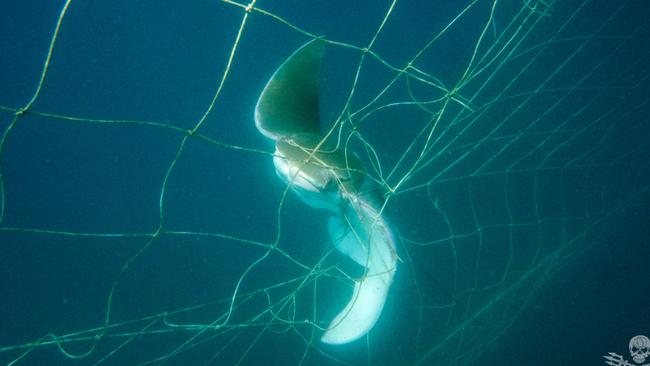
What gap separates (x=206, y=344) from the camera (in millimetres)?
4918

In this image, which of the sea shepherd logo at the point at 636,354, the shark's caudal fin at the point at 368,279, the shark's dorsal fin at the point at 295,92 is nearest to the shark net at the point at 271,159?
the shark's dorsal fin at the point at 295,92

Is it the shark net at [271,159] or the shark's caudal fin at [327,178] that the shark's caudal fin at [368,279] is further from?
the shark net at [271,159]

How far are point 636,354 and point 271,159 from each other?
3792mm

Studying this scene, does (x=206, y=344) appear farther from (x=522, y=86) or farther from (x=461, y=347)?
(x=522, y=86)

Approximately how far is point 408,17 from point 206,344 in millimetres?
4017

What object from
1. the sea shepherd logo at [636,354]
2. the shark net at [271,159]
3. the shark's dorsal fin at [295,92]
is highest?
the shark net at [271,159]

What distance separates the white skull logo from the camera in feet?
12.5

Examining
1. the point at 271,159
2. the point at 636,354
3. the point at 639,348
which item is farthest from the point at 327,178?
the point at 639,348

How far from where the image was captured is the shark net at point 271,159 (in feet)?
10.4

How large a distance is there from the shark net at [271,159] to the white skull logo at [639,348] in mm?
971

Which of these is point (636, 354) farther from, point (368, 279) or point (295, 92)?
point (295, 92)

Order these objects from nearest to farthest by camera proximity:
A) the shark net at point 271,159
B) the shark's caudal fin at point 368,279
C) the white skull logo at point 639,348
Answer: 1. the shark's caudal fin at point 368,279
2. the shark net at point 271,159
3. the white skull logo at point 639,348

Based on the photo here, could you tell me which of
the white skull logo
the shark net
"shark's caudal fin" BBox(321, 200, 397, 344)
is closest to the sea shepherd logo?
the white skull logo

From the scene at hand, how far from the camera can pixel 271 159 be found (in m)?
4.04
